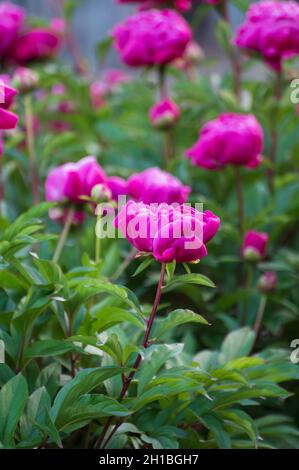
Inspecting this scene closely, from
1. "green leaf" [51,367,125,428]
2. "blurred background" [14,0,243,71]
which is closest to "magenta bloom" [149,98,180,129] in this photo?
"green leaf" [51,367,125,428]

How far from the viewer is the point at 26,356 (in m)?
0.86

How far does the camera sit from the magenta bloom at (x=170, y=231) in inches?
29.0

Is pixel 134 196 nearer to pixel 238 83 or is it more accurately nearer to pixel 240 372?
pixel 240 372

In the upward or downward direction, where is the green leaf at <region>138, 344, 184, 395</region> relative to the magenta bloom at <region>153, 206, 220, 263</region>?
downward

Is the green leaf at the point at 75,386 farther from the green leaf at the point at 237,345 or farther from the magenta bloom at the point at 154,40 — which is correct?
the magenta bloom at the point at 154,40

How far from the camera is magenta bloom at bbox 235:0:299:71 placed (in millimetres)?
1202

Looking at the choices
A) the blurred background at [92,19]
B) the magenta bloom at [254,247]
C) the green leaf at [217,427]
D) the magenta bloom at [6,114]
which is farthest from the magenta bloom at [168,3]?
the blurred background at [92,19]

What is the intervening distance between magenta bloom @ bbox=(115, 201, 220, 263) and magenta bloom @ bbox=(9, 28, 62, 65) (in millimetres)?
947

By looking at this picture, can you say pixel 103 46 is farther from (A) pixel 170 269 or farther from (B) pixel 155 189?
(A) pixel 170 269

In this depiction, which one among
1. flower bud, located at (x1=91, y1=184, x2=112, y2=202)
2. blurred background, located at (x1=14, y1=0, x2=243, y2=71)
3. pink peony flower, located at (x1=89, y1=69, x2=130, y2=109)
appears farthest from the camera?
blurred background, located at (x1=14, y1=0, x2=243, y2=71)

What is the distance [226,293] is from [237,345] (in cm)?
30

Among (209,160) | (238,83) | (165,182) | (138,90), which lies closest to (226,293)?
(209,160)

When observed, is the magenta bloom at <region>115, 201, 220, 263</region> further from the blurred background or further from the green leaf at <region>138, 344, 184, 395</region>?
the blurred background

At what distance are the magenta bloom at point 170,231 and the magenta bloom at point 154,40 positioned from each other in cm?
63
